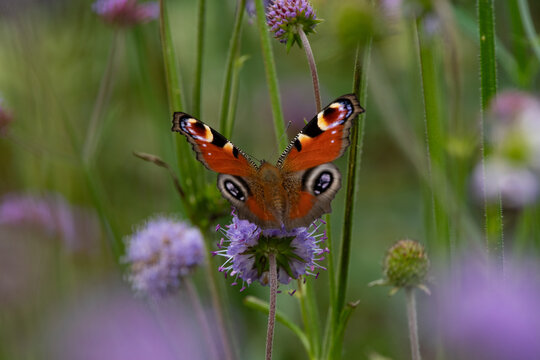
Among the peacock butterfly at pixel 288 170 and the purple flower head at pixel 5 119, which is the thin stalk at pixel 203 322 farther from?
the purple flower head at pixel 5 119

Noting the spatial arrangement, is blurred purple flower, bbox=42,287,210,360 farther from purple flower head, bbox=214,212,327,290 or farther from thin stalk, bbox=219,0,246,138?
thin stalk, bbox=219,0,246,138

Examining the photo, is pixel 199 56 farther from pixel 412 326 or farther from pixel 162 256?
pixel 412 326

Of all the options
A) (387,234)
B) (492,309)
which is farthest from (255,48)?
(492,309)

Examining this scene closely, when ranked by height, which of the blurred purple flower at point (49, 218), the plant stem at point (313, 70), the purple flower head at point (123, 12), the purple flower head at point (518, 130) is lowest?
the plant stem at point (313, 70)

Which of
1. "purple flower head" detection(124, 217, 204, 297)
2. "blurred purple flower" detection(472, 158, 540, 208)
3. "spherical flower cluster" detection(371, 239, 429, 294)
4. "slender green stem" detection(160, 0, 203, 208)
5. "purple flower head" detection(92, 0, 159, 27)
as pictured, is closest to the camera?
"spherical flower cluster" detection(371, 239, 429, 294)

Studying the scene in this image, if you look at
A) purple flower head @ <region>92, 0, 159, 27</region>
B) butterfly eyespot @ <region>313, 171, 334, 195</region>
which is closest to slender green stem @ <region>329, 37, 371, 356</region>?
butterfly eyespot @ <region>313, 171, 334, 195</region>

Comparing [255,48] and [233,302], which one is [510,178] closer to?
[233,302]

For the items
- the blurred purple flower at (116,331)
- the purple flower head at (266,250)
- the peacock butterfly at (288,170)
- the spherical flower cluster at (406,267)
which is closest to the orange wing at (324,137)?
the peacock butterfly at (288,170)

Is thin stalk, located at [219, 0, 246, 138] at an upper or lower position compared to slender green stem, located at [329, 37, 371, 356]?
upper
